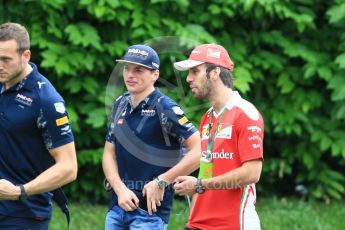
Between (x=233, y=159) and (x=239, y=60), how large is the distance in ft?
16.1

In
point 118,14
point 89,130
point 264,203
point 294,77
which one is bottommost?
point 264,203

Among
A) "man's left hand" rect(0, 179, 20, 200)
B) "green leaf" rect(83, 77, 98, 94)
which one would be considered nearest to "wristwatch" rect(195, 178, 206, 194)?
"man's left hand" rect(0, 179, 20, 200)

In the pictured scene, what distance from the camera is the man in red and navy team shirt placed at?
5.12 meters

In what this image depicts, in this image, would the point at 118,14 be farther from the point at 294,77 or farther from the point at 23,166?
the point at 23,166

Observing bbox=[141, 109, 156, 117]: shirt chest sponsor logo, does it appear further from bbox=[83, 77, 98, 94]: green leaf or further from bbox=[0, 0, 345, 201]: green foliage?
bbox=[83, 77, 98, 94]: green leaf

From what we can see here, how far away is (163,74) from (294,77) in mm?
1641

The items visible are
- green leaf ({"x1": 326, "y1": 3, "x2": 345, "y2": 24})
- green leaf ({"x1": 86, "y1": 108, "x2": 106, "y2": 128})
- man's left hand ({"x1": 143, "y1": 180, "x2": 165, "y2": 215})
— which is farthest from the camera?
green leaf ({"x1": 326, "y1": 3, "x2": 345, "y2": 24})

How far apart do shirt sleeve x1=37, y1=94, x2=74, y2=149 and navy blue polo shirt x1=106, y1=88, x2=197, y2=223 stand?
0.86 metres

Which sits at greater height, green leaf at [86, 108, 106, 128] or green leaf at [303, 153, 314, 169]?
green leaf at [86, 108, 106, 128]

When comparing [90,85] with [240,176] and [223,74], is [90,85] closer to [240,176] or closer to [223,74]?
[223,74]

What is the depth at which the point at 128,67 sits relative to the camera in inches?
237

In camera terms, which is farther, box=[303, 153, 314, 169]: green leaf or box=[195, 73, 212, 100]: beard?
box=[303, 153, 314, 169]: green leaf

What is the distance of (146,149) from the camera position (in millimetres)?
5949

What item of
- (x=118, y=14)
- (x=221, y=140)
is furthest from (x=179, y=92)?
(x=221, y=140)
